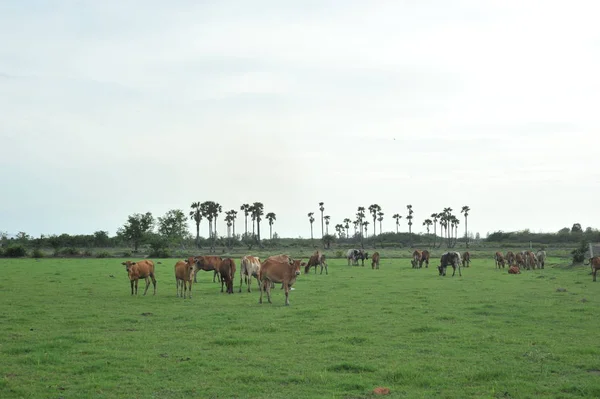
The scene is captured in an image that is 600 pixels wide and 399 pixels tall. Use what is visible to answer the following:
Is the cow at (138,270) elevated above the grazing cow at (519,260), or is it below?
above

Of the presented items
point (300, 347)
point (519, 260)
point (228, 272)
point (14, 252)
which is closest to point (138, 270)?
point (228, 272)

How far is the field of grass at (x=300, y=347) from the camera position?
377 inches

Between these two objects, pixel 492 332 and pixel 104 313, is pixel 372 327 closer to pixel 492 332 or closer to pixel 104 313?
pixel 492 332

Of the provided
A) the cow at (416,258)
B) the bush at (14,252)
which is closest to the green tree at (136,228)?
the bush at (14,252)

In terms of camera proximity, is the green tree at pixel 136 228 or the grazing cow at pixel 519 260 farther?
the green tree at pixel 136 228

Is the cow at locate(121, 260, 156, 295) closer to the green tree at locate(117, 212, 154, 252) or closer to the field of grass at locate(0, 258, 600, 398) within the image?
the field of grass at locate(0, 258, 600, 398)

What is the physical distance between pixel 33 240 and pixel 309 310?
104 metres

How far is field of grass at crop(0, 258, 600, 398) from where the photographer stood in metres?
9.59

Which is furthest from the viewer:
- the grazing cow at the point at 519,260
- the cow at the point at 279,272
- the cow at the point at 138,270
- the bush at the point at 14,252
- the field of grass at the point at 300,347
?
the bush at the point at 14,252

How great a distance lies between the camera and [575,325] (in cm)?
1585

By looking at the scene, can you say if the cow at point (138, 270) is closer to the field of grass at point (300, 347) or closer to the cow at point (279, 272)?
the field of grass at point (300, 347)

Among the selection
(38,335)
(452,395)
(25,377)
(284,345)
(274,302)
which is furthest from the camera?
(274,302)

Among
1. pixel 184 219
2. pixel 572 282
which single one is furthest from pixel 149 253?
pixel 572 282

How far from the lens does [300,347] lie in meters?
12.8
